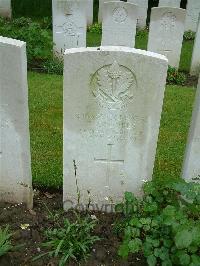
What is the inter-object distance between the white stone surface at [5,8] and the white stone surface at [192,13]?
5.39 meters

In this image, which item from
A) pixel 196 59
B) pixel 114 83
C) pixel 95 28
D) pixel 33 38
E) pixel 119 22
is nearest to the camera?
pixel 114 83

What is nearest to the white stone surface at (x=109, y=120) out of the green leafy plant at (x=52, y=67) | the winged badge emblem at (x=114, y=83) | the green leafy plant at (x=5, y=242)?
the winged badge emblem at (x=114, y=83)

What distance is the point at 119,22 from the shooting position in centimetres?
791

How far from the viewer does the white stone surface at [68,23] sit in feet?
26.2

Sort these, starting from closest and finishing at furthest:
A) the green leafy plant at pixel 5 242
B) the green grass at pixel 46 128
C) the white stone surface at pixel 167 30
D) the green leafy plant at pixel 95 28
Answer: the green leafy plant at pixel 5 242
the green grass at pixel 46 128
the white stone surface at pixel 167 30
the green leafy plant at pixel 95 28

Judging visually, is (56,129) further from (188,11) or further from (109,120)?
(188,11)

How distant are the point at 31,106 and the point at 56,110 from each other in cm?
41

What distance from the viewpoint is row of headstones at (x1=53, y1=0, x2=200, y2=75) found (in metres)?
7.88

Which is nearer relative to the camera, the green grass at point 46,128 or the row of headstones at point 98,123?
the row of headstones at point 98,123

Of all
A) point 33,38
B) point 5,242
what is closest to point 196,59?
point 33,38

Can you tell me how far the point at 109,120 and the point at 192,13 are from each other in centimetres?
985

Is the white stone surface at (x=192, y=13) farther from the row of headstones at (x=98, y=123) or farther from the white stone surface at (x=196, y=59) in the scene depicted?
the row of headstones at (x=98, y=123)

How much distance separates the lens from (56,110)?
6.20 m

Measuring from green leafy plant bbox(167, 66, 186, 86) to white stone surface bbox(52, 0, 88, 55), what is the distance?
6.34ft
